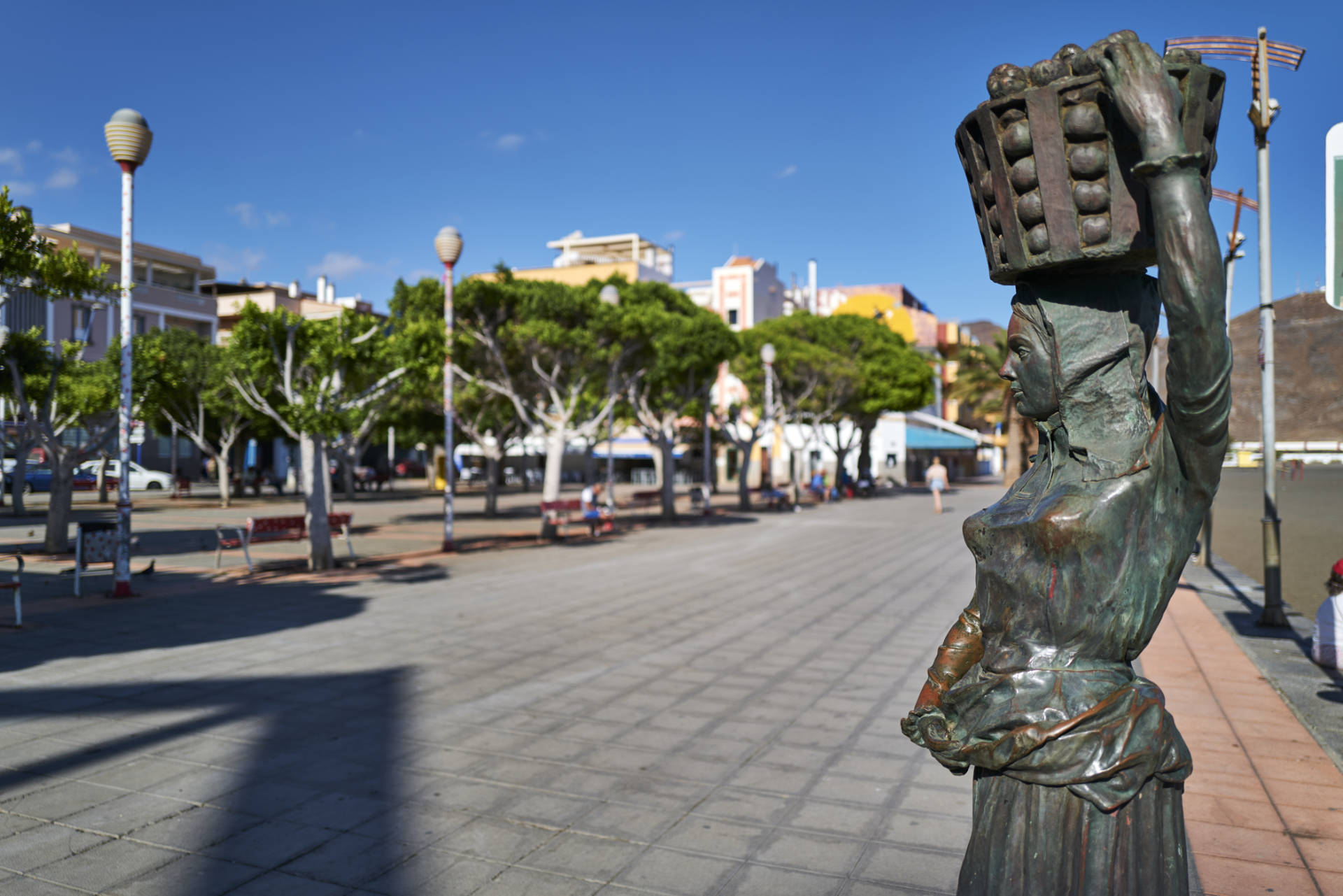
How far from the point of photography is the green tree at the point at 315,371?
13.1m

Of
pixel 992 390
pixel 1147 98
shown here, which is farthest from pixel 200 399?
pixel 992 390

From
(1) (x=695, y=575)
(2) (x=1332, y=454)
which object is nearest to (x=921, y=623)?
(1) (x=695, y=575)

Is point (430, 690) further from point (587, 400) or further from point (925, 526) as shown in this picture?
point (925, 526)

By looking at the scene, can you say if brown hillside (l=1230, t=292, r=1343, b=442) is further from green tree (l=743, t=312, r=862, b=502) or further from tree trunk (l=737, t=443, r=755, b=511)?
green tree (l=743, t=312, r=862, b=502)

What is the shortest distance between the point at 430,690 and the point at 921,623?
17.7 feet

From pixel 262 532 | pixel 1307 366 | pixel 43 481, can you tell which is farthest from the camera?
pixel 43 481

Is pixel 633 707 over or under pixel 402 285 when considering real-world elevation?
under

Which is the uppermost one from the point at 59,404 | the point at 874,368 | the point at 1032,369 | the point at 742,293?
the point at 742,293

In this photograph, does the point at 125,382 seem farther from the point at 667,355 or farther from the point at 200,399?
the point at 200,399

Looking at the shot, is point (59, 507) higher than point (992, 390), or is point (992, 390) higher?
point (992, 390)

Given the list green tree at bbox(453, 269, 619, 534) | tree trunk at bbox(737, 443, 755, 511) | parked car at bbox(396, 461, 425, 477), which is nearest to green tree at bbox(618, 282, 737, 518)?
green tree at bbox(453, 269, 619, 534)

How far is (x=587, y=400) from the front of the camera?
2225 cm

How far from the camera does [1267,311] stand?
8852 mm

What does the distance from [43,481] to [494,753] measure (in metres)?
36.2
